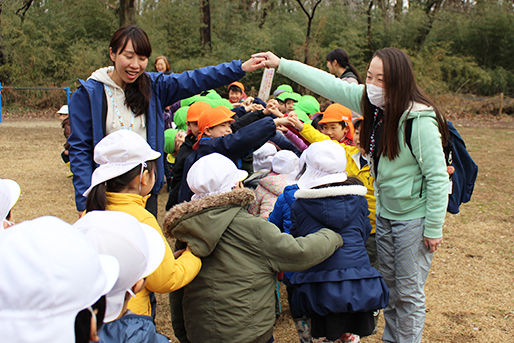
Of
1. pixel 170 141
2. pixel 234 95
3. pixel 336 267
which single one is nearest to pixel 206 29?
pixel 234 95

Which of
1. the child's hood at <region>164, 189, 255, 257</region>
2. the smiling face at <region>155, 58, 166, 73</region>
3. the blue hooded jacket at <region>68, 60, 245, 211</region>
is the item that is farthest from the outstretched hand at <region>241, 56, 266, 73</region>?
the smiling face at <region>155, 58, 166, 73</region>

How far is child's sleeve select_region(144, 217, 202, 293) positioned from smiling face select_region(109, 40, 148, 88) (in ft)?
3.08

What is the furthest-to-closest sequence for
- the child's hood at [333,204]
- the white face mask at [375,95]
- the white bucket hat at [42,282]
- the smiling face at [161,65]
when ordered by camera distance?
the smiling face at [161,65]
the white face mask at [375,95]
the child's hood at [333,204]
the white bucket hat at [42,282]

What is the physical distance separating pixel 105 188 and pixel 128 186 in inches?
4.2

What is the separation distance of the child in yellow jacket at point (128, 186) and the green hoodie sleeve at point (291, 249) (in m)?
0.34

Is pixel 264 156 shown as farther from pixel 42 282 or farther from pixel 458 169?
pixel 42 282

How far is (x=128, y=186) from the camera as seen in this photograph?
223 centimetres

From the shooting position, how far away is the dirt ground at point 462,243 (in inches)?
134

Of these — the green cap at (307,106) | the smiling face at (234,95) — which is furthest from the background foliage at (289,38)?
the smiling face at (234,95)

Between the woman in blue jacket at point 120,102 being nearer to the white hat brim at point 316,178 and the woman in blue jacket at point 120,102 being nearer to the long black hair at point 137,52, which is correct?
the long black hair at point 137,52

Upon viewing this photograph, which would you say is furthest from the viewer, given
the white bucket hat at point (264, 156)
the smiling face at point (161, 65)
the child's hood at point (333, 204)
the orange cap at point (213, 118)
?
the smiling face at point (161, 65)

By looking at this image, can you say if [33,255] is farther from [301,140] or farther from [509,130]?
[509,130]

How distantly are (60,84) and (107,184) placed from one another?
62.1 ft

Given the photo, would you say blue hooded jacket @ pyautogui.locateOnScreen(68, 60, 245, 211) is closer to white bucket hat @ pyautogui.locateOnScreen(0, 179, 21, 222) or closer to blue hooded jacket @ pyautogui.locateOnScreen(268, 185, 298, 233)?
white bucket hat @ pyautogui.locateOnScreen(0, 179, 21, 222)
